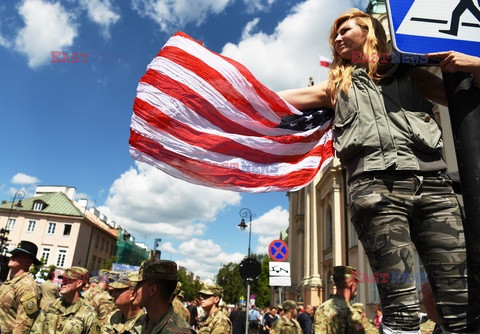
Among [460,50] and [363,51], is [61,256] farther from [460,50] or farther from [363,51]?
[460,50]

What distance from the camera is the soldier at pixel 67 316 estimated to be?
509 centimetres

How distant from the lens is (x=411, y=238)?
6.06ft

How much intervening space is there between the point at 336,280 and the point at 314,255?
27735 millimetres

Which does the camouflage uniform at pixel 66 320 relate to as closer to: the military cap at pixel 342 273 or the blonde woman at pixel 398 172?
the military cap at pixel 342 273

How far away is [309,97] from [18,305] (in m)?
5.13

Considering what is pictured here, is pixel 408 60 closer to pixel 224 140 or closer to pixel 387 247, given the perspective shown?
pixel 387 247

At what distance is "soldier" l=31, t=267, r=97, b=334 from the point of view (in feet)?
16.7

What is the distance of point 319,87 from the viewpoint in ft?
7.88

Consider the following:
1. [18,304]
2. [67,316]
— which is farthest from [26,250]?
[67,316]

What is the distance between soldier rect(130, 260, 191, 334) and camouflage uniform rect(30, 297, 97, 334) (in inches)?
74.8

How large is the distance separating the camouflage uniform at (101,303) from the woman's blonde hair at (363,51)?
6.83 meters

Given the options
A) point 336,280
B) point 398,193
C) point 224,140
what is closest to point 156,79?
point 224,140

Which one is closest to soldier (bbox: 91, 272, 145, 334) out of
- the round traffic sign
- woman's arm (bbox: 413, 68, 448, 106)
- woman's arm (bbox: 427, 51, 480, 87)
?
woman's arm (bbox: 413, 68, 448, 106)

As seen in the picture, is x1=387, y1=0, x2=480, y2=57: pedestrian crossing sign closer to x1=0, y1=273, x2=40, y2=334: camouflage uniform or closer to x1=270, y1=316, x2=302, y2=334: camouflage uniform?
x1=0, y1=273, x2=40, y2=334: camouflage uniform
